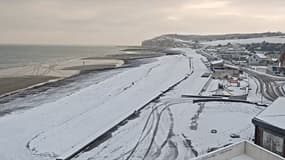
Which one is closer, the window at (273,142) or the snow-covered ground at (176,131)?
the window at (273,142)

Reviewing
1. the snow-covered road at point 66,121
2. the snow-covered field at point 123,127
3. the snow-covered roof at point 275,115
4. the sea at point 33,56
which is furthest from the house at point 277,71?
the sea at point 33,56

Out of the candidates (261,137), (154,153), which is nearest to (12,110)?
(154,153)

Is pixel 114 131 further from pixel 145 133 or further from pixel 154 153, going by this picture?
pixel 154 153

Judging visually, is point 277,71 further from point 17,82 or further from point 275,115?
point 17,82

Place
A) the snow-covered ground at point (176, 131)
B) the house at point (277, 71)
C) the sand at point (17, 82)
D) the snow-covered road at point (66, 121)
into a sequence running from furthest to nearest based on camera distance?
the house at point (277, 71), the sand at point (17, 82), the snow-covered road at point (66, 121), the snow-covered ground at point (176, 131)

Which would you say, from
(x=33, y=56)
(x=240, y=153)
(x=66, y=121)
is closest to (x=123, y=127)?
(x=66, y=121)

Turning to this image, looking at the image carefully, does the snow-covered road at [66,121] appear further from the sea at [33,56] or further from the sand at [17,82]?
the sea at [33,56]
